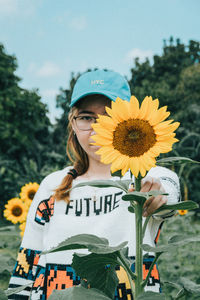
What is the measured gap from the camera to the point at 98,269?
66cm

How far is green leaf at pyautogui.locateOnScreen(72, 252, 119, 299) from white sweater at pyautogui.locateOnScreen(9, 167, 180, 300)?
565 mm

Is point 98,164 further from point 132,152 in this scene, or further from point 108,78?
point 132,152

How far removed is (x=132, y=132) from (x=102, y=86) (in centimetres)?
70

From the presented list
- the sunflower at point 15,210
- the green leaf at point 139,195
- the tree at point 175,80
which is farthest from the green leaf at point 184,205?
the tree at point 175,80

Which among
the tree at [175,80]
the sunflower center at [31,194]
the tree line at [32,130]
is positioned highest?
the tree at [175,80]

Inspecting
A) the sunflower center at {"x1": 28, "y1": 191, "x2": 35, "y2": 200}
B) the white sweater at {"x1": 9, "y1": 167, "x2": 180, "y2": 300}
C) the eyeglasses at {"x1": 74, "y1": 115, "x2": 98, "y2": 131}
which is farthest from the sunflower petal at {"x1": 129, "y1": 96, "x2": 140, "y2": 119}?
the sunflower center at {"x1": 28, "y1": 191, "x2": 35, "y2": 200}

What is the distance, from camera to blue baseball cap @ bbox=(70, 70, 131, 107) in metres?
1.35

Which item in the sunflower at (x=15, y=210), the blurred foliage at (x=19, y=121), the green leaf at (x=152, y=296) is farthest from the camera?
the blurred foliage at (x=19, y=121)

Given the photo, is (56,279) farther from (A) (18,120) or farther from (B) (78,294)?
(A) (18,120)

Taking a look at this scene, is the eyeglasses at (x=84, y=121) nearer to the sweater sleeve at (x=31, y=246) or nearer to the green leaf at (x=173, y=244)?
the sweater sleeve at (x=31, y=246)

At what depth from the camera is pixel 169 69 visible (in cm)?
2150

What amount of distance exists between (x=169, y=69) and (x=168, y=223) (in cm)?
1902

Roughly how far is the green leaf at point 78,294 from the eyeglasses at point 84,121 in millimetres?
858

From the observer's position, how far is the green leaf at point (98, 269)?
617mm
